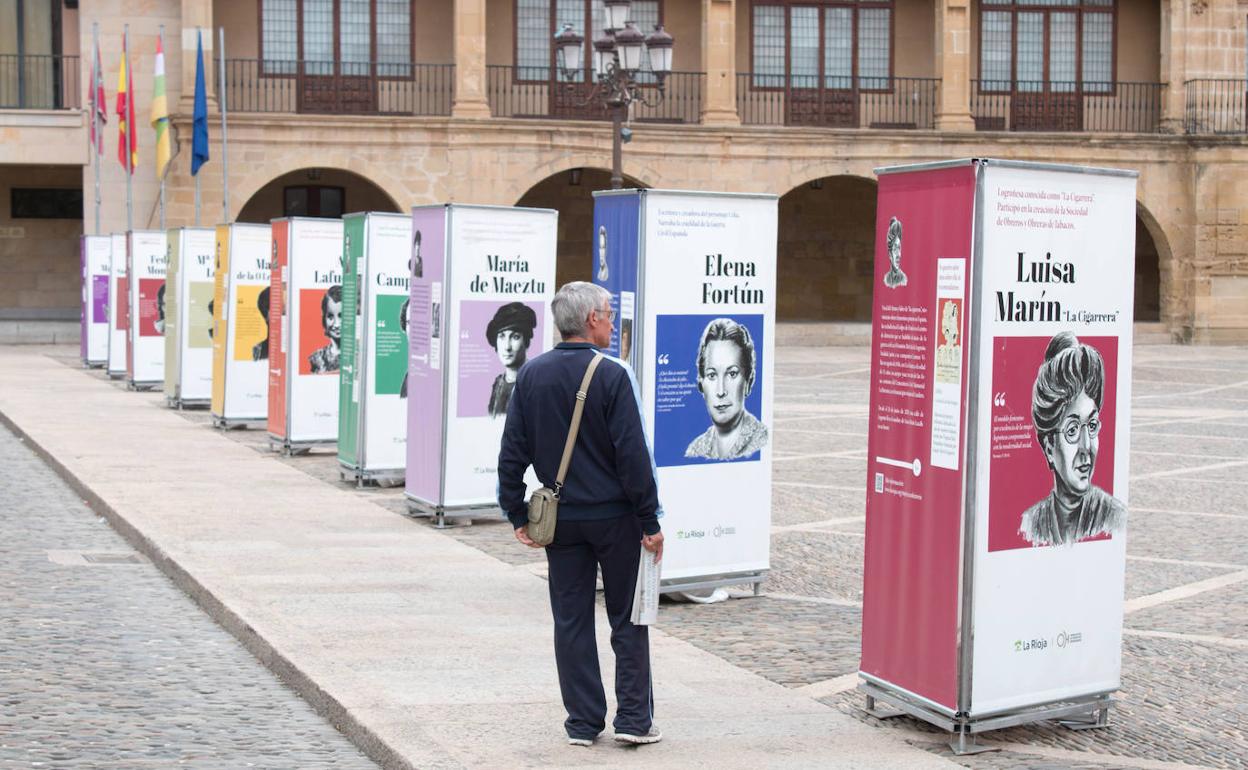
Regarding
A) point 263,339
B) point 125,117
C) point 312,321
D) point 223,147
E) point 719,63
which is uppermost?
point 719,63

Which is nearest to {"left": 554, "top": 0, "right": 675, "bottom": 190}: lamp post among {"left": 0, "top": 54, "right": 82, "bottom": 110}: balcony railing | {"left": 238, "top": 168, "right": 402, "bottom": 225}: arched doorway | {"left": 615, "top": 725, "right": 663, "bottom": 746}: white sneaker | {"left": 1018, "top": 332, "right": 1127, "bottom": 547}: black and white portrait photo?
{"left": 238, "top": 168, "right": 402, "bottom": 225}: arched doorway

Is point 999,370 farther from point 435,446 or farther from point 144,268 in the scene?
point 144,268

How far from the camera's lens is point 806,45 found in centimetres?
3862

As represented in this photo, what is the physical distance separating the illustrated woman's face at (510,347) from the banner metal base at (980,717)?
594cm

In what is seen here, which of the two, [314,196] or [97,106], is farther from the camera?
[314,196]

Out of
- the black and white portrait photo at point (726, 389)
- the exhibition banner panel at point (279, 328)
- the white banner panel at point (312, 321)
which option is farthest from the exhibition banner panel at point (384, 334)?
the black and white portrait photo at point (726, 389)

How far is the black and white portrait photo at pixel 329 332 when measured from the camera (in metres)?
16.5

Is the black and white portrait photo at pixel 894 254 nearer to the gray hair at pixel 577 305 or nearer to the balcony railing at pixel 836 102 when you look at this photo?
the gray hair at pixel 577 305

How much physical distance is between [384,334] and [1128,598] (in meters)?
6.73

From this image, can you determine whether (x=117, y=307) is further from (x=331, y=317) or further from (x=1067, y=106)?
(x=1067, y=106)

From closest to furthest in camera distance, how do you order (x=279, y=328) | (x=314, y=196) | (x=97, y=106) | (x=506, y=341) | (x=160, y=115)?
(x=506, y=341) → (x=279, y=328) → (x=160, y=115) → (x=97, y=106) → (x=314, y=196)

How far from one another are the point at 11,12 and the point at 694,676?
33693 millimetres

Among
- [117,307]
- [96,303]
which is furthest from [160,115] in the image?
[117,307]

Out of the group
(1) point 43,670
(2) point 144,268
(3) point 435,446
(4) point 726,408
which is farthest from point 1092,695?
(2) point 144,268
